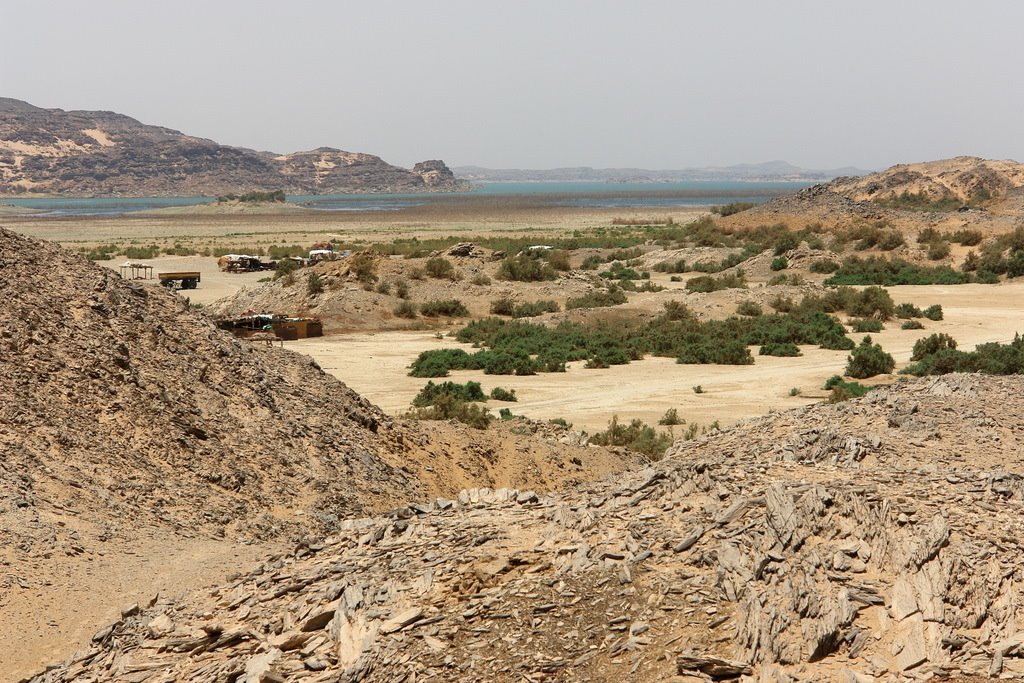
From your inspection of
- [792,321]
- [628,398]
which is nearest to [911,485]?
[628,398]

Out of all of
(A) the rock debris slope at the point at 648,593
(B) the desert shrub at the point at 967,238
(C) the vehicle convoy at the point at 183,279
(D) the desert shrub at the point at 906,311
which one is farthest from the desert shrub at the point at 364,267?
(B) the desert shrub at the point at 967,238

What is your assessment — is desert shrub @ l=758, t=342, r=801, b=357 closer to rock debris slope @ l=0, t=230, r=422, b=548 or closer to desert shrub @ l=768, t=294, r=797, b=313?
desert shrub @ l=768, t=294, r=797, b=313

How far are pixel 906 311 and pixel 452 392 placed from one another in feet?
67.6

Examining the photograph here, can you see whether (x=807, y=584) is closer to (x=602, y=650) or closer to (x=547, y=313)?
(x=602, y=650)

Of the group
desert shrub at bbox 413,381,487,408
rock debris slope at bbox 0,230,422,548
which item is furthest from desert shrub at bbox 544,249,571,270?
rock debris slope at bbox 0,230,422,548

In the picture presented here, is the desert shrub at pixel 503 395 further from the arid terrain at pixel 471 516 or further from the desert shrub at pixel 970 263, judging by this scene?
the desert shrub at pixel 970 263

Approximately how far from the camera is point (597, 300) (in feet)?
132

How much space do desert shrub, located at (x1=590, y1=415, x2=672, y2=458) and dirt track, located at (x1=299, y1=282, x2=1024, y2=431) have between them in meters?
1.27

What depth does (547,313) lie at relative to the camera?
38.4 meters

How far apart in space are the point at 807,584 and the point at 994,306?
1498 inches

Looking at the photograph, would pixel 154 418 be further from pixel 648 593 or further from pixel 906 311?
pixel 906 311

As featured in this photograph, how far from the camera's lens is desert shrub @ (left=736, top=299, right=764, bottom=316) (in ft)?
125

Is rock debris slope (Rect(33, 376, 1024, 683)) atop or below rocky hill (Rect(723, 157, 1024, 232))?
below

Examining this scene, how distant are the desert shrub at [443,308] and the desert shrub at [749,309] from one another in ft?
31.1
